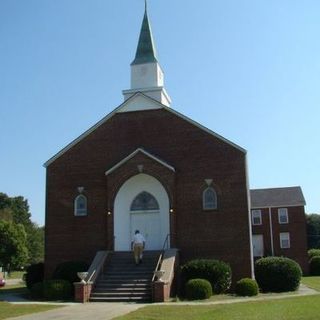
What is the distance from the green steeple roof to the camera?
3481cm

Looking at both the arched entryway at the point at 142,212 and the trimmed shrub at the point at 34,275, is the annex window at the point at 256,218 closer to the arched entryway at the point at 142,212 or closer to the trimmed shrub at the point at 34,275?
the arched entryway at the point at 142,212

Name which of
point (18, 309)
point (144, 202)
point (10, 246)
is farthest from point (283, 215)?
point (18, 309)

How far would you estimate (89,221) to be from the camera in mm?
29172

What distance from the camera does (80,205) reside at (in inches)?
1169

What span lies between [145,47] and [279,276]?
57.1ft

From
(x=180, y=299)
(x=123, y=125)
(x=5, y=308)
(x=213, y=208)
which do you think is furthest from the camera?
(x=123, y=125)

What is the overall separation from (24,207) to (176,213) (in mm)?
91966

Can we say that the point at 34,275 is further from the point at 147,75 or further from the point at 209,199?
the point at 147,75

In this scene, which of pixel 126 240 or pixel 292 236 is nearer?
pixel 126 240

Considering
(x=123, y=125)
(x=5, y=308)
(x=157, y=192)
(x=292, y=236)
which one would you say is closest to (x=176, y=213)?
(x=157, y=192)

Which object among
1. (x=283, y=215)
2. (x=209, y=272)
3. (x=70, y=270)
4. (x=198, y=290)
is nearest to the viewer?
(x=198, y=290)

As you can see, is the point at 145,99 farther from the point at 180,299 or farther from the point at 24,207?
the point at 24,207

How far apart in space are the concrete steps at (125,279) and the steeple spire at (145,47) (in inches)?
529

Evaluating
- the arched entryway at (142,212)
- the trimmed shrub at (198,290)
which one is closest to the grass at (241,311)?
the trimmed shrub at (198,290)
